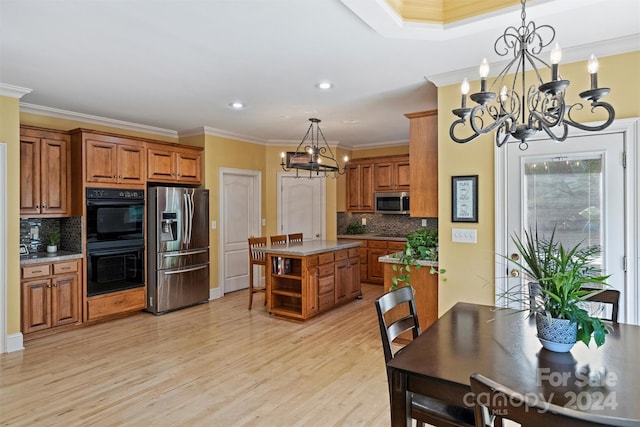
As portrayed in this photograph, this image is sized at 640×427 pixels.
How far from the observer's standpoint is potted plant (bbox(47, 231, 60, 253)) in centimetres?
438

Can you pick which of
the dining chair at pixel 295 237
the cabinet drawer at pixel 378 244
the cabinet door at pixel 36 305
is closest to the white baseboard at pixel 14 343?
the cabinet door at pixel 36 305

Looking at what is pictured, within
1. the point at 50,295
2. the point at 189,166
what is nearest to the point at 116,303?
the point at 50,295

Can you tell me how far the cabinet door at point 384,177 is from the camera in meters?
6.83

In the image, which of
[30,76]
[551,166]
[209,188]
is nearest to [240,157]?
[209,188]

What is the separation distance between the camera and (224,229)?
6.00 metres

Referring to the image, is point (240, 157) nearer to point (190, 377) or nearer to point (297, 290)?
point (297, 290)

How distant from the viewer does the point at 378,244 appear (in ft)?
22.1

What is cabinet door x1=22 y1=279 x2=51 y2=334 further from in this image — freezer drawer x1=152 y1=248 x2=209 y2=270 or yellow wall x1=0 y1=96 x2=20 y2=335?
freezer drawer x1=152 y1=248 x2=209 y2=270

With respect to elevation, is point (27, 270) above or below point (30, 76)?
below

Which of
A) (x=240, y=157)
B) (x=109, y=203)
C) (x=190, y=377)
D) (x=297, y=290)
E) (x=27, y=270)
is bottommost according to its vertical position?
(x=190, y=377)

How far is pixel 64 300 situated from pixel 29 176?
144 cm

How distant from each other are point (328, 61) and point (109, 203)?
3.27 meters

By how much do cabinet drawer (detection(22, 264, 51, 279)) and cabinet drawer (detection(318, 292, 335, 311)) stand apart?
10.2ft

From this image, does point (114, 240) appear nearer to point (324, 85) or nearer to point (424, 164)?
point (324, 85)
